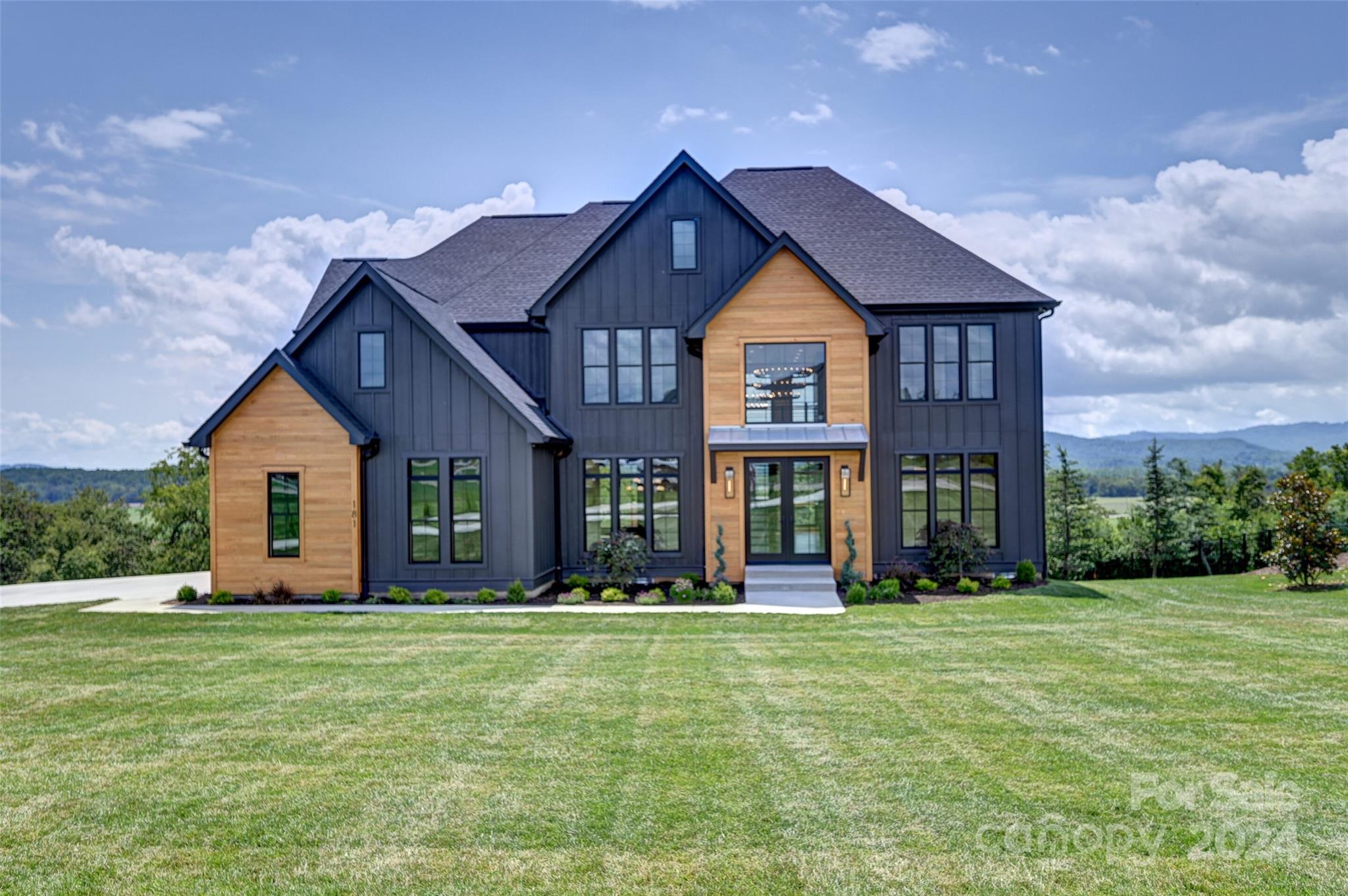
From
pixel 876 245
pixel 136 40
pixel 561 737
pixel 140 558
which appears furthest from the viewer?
pixel 140 558

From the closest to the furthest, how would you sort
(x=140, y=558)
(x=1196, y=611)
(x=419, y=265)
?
(x=1196, y=611) → (x=419, y=265) → (x=140, y=558)

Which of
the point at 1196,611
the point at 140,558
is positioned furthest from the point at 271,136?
the point at 140,558

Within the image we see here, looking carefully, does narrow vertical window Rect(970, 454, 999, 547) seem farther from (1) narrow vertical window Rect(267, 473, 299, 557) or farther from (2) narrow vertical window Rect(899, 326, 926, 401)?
(1) narrow vertical window Rect(267, 473, 299, 557)

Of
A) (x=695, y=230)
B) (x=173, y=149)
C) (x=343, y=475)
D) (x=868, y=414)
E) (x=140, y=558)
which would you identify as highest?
(x=173, y=149)

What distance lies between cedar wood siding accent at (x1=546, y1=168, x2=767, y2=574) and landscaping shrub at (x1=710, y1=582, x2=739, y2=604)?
83.3 inches

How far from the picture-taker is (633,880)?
16.5 feet

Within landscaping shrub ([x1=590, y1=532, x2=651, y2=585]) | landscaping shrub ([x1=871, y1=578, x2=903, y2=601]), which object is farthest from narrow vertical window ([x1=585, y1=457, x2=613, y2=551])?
landscaping shrub ([x1=871, y1=578, x2=903, y2=601])

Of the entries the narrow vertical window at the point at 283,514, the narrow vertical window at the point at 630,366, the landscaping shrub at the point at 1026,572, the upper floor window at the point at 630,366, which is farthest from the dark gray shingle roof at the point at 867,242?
the narrow vertical window at the point at 283,514

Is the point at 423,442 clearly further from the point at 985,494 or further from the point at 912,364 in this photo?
the point at 985,494

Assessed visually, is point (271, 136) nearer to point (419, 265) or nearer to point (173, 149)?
point (173, 149)

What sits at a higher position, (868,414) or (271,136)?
(271,136)

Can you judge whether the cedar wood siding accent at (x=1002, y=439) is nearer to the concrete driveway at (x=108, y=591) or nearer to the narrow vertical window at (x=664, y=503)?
the narrow vertical window at (x=664, y=503)

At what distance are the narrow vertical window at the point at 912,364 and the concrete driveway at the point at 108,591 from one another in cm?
1576

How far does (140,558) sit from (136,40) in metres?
44.7
